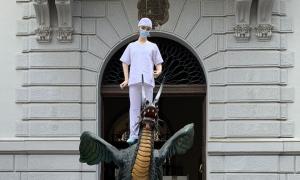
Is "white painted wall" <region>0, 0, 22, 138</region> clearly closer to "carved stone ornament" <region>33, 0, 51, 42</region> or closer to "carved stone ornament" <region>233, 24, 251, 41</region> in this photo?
"carved stone ornament" <region>33, 0, 51, 42</region>

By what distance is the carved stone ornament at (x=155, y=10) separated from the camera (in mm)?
16797

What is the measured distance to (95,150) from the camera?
1054cm

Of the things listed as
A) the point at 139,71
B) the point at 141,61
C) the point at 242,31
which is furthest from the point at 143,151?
the point at 242,31

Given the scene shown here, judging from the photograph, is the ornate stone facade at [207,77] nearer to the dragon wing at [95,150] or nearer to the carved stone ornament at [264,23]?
the carved stone ornament at [264,23]

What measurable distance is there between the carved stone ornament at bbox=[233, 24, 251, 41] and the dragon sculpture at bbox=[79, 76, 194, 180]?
6.11 metres

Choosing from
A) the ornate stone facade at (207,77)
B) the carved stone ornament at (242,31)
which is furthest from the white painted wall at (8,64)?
the carved stone ornament at (242,31)

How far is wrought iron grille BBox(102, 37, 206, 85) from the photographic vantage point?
17.0m

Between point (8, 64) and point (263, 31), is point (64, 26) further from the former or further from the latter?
point (263, 31)

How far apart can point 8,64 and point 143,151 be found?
771 cm

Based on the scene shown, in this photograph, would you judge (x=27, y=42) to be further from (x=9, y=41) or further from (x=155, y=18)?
(x=155, y=18)

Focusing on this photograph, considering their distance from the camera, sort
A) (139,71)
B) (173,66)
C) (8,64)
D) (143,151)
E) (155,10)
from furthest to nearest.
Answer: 1. (173,66)
2. (8,64)
3. (155,10)
4. (139,71)
5. (143,151)

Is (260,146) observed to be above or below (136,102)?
below

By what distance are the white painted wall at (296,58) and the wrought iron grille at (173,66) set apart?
1.92 m

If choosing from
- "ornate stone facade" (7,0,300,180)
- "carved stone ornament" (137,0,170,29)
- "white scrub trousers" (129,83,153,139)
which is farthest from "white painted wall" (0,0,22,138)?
"white scrub trousers" (129,83,153,139)
